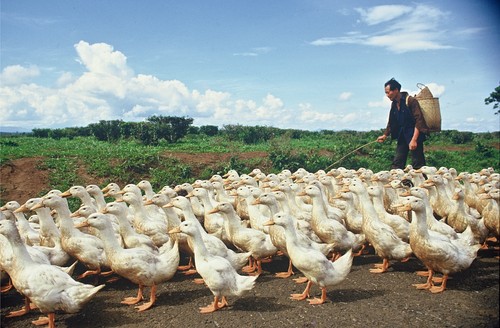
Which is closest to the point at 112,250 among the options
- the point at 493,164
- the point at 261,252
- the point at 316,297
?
the point at 261,252

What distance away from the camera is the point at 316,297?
555cm

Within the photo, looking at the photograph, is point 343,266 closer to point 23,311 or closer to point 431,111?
point 23,311

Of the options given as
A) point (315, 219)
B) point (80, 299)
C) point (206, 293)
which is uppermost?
point (315, 219)

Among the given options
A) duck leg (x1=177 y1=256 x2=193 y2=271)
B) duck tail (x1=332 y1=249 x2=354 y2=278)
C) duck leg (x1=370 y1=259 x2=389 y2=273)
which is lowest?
duck leg (x1=177 y1=256 x2=193 y2=271)

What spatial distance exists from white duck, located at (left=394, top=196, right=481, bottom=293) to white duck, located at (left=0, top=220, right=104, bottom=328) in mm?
4072

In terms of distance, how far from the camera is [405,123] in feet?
32.2

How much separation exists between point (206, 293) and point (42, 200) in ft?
9.94

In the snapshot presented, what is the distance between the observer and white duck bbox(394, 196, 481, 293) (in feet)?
18.1

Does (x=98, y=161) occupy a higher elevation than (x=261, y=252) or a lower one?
higher

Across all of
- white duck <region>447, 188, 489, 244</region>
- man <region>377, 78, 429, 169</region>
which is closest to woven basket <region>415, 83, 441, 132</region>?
man <region>377, 78, 429, 169</region>

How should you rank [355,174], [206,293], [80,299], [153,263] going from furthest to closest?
[355,174] → [206,293] → [153,263] → [80,299]

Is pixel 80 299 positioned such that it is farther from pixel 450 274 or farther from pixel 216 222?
pixel 450 274

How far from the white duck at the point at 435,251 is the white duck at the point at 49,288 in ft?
13.4

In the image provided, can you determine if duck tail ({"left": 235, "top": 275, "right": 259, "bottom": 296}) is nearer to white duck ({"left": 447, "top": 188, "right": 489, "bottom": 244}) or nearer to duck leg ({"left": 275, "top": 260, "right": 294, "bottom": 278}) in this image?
duck leg ({"left": 275, "top": 260, "right": 294, "bottom": 278})
